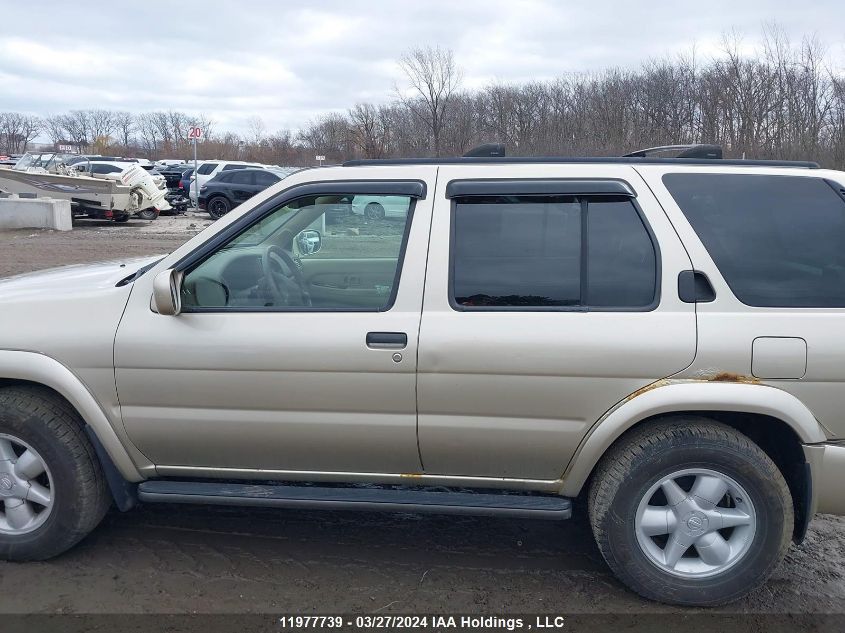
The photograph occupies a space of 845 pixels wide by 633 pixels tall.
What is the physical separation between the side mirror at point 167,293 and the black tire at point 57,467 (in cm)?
73

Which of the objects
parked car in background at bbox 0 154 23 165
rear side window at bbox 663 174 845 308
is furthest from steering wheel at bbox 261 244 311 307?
parked car in background at bbox 0 154 23 165

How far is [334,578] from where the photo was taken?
3.43 m

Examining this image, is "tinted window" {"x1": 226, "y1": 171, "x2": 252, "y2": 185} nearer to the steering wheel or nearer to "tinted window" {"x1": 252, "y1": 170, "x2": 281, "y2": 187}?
"tinted window" {"x1": 252, "y1": 170, "x2": 281, "y2": 187}

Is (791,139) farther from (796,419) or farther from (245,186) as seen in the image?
(796,419)

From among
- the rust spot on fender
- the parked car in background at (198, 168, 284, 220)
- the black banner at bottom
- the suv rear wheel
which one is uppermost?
the parked car in background at (198, 168, 284, 220)

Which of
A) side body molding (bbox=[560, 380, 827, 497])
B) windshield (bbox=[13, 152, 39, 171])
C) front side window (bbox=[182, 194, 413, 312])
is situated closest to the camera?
side body molding (bbox=[560, 380, 827, 497])

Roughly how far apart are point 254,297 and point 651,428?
6.10 feet

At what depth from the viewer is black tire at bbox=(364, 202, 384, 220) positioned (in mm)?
3436

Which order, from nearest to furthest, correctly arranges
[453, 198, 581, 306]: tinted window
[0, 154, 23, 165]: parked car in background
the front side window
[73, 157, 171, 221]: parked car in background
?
[453, 198, 581, 306]: tinted window < the front side window < [73, 157, 171, 221]: parked car in background < [0, 154, 23, 165]: parked car in background

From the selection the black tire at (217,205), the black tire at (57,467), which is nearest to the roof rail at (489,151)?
the black tire at (57,467)

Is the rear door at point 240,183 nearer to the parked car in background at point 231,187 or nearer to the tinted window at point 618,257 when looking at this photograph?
the parked car in background at point 231,187

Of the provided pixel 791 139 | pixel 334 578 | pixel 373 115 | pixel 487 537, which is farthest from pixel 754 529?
pixel 373 115

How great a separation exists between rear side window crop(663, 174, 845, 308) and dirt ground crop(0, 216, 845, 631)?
4.62ft

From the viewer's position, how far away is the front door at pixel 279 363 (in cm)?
318
